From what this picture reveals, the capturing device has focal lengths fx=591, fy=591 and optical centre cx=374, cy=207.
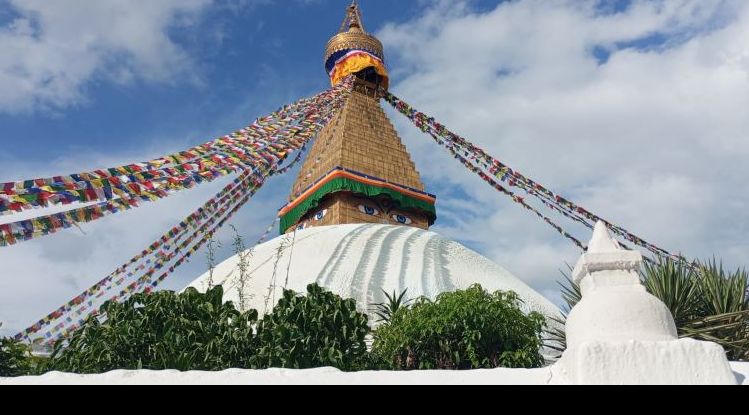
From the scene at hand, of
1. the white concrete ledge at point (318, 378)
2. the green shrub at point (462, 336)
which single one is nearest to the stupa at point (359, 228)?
the green shrub at point (462, 336)

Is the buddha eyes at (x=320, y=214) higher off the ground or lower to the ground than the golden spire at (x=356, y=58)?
lower

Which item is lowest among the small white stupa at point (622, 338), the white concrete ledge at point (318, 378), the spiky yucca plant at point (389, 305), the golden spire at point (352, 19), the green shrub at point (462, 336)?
the white concrete ledge at point (318, 378)

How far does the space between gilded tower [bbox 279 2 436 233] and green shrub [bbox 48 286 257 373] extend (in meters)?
9.73

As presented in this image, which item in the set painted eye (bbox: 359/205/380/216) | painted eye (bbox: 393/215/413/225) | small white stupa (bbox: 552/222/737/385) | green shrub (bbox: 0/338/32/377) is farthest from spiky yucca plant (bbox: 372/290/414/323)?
small white stupa (bbox: 552/222/737/385)

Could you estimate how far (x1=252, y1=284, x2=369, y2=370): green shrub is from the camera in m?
7.00

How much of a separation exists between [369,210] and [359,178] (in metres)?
1.04

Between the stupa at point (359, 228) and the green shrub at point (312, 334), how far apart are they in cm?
177

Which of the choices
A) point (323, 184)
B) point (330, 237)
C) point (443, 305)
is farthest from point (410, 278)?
point (323, 184)

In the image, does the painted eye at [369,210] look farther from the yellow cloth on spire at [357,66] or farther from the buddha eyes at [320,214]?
the yellow cloth on spire at [357,66]

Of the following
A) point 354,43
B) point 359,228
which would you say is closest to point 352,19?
point 354,43

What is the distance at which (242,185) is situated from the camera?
45.2ft

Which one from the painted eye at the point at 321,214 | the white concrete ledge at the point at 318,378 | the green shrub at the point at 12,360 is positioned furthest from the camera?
the painted eye at the point at 321,214

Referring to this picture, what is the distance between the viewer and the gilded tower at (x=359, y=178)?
17.4 m
